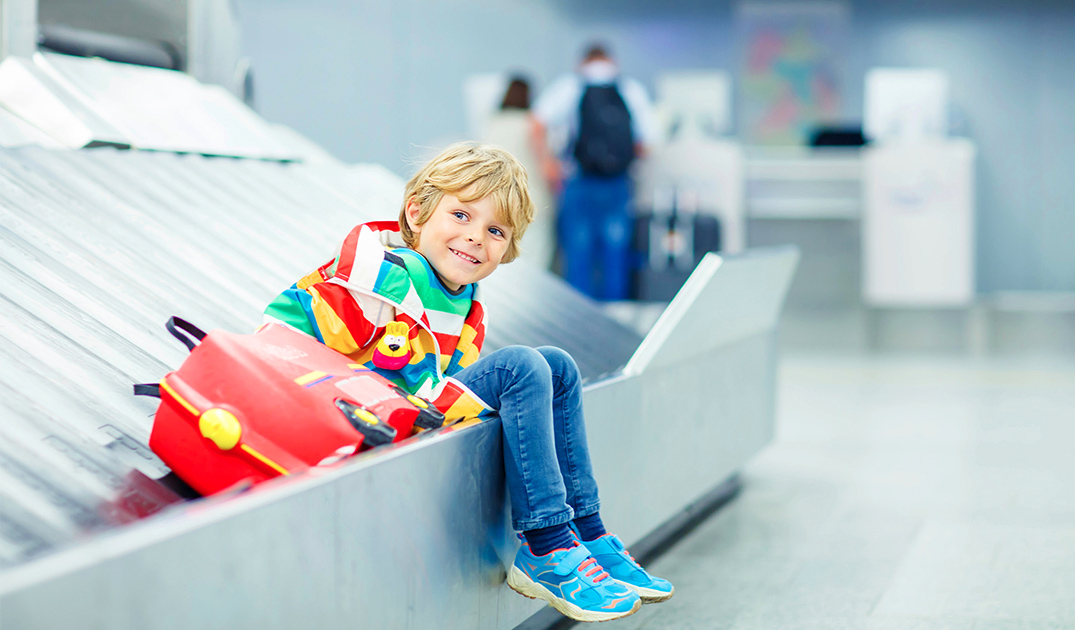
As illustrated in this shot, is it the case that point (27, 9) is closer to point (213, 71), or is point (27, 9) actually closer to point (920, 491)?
point (213, 71)

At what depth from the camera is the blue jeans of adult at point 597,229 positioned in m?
7.83

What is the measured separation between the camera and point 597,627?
256 centimetres

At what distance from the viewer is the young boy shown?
74.7 inches

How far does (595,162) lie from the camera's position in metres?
7.63

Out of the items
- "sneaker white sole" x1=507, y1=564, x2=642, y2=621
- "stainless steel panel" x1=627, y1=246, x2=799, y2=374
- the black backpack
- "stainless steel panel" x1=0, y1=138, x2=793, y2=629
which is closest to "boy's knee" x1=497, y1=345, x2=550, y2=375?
"stainless steel panel" x1=0, y1=138, x2=793, y2=629

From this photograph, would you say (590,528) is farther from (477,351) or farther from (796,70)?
(796,70)

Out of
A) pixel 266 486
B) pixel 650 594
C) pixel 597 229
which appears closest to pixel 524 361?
pixel 650 594

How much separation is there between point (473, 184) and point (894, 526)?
2.19 m

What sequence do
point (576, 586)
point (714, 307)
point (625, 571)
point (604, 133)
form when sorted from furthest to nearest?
point (604, 133), point (714, 307), point (625, 571), point (576, 586)

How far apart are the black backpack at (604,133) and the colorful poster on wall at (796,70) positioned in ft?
9.54

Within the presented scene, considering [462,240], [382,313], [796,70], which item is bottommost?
[382,313]

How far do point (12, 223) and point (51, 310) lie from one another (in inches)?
17.8

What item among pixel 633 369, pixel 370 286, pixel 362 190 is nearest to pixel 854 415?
pixel 362 190

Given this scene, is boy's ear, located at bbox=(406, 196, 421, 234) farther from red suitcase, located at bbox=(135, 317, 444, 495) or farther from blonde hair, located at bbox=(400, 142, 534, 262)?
red suitcase, located at bbox=(135, 317, 444, 495)
